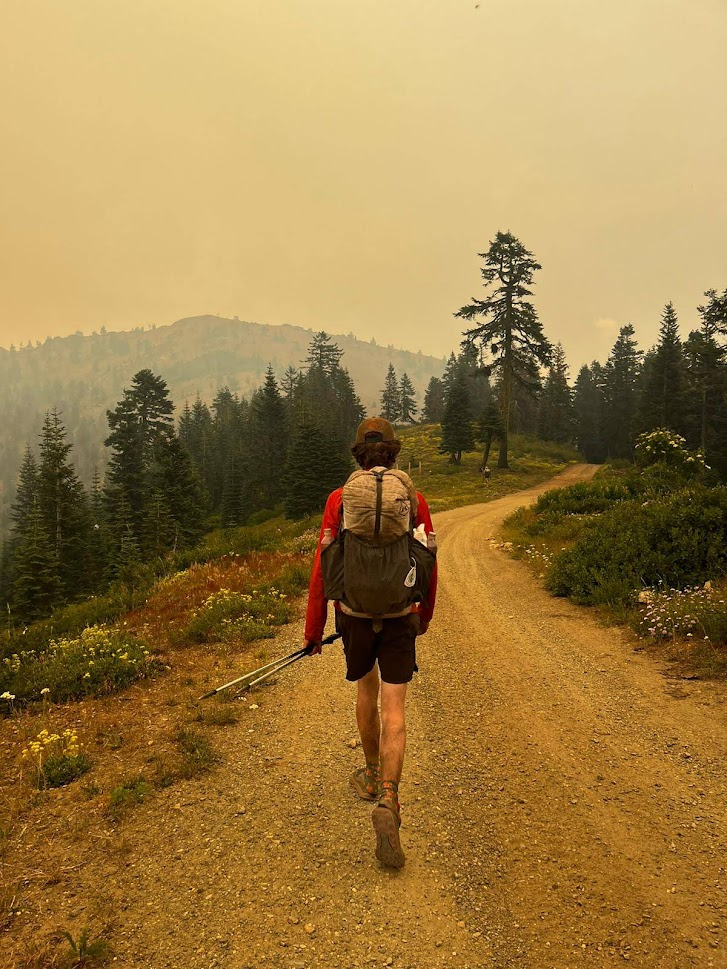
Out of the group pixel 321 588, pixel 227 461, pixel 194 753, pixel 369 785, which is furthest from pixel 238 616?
pixel 227 461

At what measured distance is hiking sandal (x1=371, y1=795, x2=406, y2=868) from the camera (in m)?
3.32

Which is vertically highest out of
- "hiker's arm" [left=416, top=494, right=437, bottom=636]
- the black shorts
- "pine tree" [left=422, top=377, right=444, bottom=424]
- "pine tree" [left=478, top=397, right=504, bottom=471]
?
"pine tree" [left=422, top=377, right=444, bottom=424]

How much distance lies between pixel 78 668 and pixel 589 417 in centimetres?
9923

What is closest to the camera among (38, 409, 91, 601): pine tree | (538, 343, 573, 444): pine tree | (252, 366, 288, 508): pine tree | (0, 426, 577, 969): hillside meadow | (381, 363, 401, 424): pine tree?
(0, 426, 577, 969): hillside meadow

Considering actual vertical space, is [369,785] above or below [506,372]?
below

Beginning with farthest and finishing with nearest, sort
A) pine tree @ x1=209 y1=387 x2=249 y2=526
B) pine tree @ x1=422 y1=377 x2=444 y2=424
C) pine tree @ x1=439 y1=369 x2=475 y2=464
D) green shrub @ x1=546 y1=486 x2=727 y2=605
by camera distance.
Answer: pine tree @ x1=422 y1=377 x2=444 y2=424, pine tree @ x1=209 y1=387 x2=249 y2=526, pine tree @ x1=439 y1=369 x2=475 y2=464, green shrub @ x1=546 y1=486 x2=727 y2=605

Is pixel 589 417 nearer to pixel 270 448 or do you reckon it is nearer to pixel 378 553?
pixel 270 448

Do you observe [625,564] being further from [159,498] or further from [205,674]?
[159,498]

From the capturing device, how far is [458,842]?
12.2ft

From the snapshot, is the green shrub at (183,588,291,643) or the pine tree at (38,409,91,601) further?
the pine tree at (38,409,91,601)

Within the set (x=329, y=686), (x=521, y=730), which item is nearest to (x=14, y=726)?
(x=329, y=686)

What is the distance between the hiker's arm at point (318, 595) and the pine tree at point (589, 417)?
282ft

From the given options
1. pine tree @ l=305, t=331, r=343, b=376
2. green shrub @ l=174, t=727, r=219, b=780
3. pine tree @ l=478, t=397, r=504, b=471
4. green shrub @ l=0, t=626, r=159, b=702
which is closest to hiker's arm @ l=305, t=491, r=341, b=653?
green shrub @ l=174, t=727, r=219, b=780

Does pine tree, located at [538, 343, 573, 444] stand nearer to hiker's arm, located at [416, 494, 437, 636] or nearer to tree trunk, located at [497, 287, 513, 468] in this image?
tree trunk, located at [497, 287, 513, 468]
